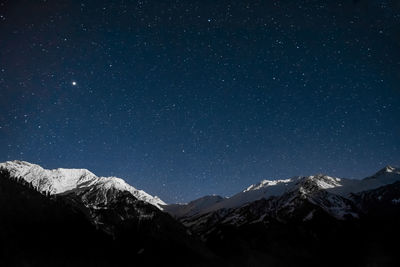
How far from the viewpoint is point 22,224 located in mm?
191000

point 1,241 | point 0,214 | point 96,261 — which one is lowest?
point 96,261

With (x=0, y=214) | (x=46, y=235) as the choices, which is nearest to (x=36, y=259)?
(x=46, y=235)

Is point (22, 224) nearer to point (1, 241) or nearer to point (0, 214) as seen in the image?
point (0, 214)

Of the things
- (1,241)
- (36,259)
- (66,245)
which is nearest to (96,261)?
(66,245)

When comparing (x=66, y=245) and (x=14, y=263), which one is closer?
(x=14, y=263)

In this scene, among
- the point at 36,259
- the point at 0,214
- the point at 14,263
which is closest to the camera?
the point at 14,263

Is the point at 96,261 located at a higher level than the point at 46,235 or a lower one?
lower

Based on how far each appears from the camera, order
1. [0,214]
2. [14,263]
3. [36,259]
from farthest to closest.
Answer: [0,214] < [36,259] < [14,263]

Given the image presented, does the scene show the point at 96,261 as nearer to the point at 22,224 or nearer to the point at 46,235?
the point at 46,235

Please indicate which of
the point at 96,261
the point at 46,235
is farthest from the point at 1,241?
the point at 96,261

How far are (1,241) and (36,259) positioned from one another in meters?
17.9

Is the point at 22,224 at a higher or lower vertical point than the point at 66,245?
higher

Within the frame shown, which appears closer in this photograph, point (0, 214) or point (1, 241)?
point (1, 241)

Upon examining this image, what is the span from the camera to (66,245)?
647ft
